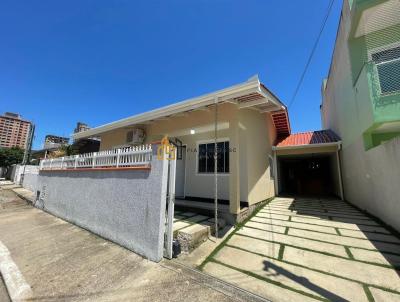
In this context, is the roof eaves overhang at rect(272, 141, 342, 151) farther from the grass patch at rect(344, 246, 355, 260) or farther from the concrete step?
the concrete step

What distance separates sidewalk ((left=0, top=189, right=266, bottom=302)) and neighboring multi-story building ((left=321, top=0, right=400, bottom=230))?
17.8 ft

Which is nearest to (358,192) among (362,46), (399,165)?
(399,165)

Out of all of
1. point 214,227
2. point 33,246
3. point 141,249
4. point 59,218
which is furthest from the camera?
point 59,218

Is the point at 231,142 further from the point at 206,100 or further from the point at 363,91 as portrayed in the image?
the point at 363,91

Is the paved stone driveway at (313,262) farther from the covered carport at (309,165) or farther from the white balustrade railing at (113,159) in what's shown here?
the covered carport at (309,165)

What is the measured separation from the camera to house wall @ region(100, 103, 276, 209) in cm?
506

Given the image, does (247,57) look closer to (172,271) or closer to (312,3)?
(312,3)

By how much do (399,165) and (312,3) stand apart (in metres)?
6.43

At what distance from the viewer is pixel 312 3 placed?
21.9ft

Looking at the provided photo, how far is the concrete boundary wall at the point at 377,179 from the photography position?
4.55m

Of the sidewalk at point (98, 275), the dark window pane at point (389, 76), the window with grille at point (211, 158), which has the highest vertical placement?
the dark window pane at point (389, 76)

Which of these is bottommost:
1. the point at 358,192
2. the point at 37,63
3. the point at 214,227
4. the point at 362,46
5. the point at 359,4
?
the point at 214,227

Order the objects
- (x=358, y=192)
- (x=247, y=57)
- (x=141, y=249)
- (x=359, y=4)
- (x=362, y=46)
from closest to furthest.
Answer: (x=141, y=249) < (x=359, y=4) < (x=362, y=46) < (x=358, y=192) < (x=247, y=57)

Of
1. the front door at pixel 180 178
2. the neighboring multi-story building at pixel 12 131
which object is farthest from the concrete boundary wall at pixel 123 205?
the neighboring multi-story building at pixel 12 131
